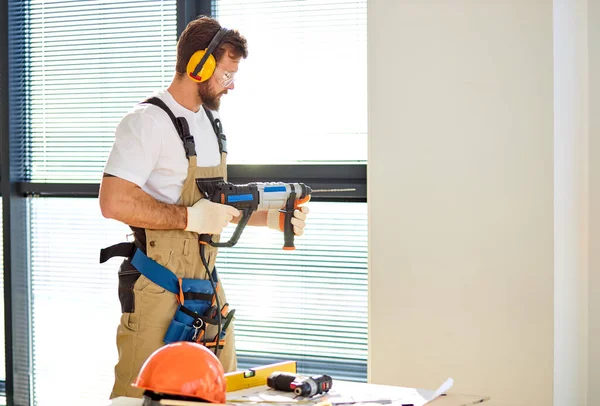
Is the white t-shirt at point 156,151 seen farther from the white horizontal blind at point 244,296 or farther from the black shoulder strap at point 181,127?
the white horizontal blind at point 244,296

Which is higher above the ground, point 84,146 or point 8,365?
point 84,146

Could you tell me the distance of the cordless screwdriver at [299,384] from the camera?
5.36 feet

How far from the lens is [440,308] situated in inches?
98.3

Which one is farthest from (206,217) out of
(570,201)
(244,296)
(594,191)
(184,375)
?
(594,191)

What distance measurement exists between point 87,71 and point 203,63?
127cm

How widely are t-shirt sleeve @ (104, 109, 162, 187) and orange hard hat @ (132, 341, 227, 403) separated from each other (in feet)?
2.65

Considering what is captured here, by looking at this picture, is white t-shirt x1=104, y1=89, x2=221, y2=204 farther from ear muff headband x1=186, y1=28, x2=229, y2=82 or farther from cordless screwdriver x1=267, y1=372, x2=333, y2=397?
cordless screwdriver x1=267, y1=372, x2=333, y2=397

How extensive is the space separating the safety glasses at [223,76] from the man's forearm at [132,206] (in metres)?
0.47

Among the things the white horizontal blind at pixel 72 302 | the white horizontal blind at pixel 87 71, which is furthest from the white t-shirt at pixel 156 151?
the white horizontal blind at pixel 72 302

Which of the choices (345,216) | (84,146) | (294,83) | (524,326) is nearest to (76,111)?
(84,146)

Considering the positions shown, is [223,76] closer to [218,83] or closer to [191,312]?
[218,83]

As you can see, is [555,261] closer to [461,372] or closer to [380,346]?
[461,372]

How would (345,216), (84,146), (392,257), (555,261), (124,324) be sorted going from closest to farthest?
(124,324), (555,261), (392,257), (345,216), (84,146)

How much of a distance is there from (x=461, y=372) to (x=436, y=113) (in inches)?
35.8
